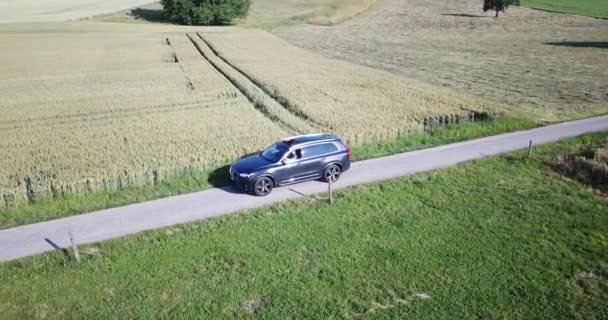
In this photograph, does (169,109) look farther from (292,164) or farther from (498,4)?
(498,4)

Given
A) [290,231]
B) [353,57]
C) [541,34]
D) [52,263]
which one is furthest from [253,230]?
[541,34]

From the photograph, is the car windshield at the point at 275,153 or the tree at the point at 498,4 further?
the tree at the point at 498,4

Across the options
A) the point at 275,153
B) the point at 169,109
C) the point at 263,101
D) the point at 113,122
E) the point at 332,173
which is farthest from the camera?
the point at 263,101

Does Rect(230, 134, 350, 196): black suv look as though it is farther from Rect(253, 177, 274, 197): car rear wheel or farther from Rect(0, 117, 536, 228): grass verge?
Rect(0, 117, 536, 228): grass verge

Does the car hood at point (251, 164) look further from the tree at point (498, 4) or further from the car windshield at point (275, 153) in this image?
the tree at point (498, 4)

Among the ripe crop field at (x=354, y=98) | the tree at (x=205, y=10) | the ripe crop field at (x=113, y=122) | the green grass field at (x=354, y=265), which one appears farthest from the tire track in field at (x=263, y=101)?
the tree at (x=205, y=10)

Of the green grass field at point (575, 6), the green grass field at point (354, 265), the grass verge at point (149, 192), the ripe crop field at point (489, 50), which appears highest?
the green grass field at point (575, 6)

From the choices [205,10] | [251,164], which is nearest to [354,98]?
[251,164]

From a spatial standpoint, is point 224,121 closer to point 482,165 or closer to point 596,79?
point 482,165
